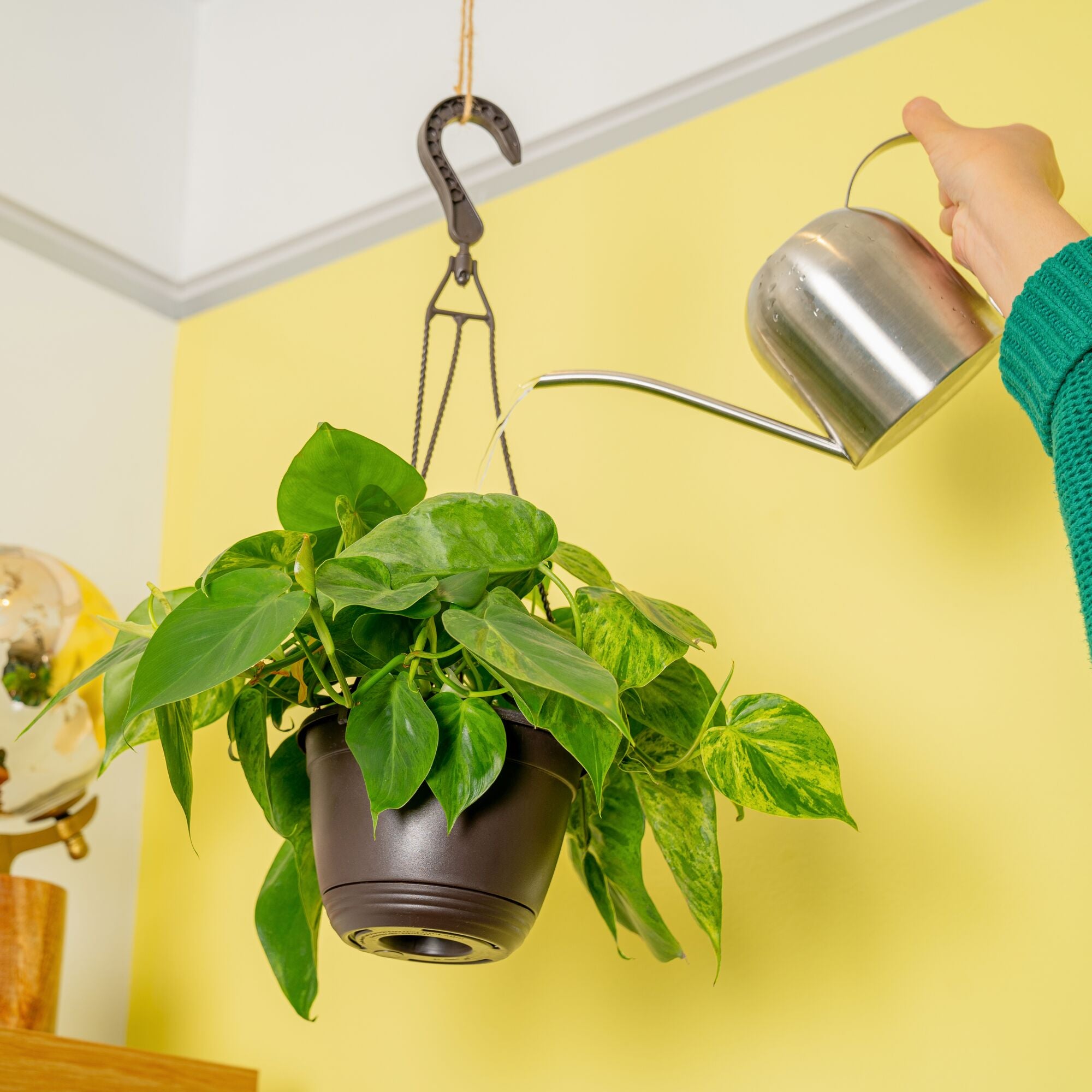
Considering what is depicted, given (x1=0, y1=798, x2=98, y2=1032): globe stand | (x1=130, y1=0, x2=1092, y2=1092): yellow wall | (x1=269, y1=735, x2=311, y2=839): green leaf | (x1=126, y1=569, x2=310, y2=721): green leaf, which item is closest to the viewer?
(x1=126, y1=569, x2=310, y2=721): green leaf

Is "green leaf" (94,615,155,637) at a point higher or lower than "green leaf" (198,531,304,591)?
lower

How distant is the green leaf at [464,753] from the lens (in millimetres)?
686

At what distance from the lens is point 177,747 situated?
28.3 inches

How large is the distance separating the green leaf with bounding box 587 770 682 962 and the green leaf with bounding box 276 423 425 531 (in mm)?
246

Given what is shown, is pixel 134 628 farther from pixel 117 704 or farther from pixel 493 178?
pixel 493 178

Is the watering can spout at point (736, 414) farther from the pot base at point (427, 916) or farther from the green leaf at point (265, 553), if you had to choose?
the pot base at point (427, 916)

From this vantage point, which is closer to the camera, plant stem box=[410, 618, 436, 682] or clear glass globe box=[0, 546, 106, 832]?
plant stem box=[410, 618, 436, 682]

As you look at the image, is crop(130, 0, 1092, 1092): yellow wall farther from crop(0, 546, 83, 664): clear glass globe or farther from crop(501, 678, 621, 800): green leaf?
crop(501, 678, 621, 800): green leaf

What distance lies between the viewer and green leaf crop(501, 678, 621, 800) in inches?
27.0

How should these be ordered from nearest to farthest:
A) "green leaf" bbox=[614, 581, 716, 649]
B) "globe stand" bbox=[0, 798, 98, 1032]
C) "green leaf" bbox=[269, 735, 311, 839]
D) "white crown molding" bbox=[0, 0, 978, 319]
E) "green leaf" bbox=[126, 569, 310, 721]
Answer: "green leaf" bbox=[126, 569, 310, 721] → "green leaf" bbox=[614, 581, 716, 649] → "green leaf" bbox=[269, 735, 311, 839] → "globe stand" bbox=[0, 798, 98, 1032] → "white crown molding" bbox=[0, 0, 978, 319]

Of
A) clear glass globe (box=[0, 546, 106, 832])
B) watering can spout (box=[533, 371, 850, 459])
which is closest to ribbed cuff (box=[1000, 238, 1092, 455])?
watering can spout (box=[533, 371, 850, 459])

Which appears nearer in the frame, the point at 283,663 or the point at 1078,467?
the point at 1078,467

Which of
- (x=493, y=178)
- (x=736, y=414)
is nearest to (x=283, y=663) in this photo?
(x=736, y=414)

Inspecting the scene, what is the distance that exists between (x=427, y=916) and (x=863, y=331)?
0.48 m
